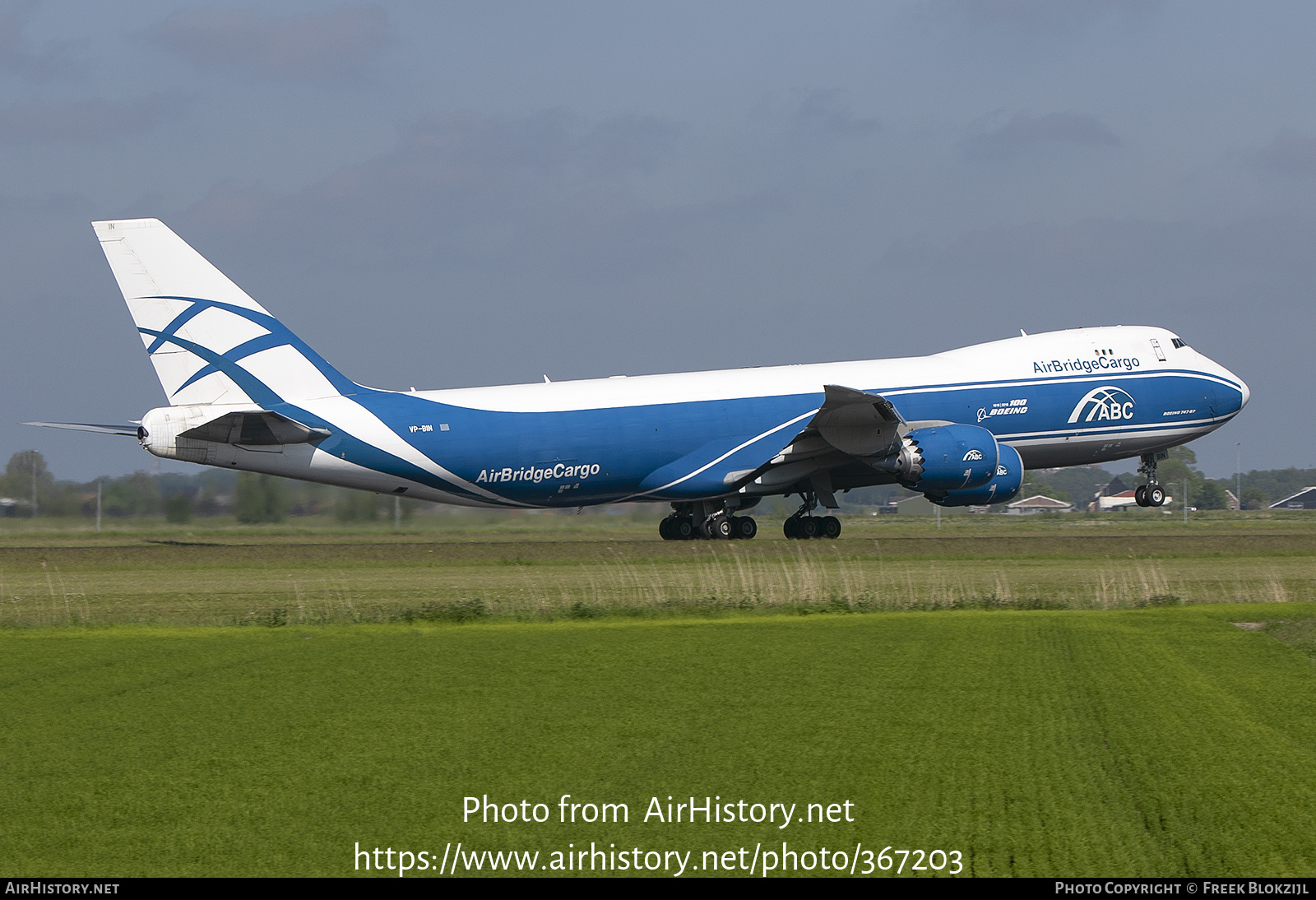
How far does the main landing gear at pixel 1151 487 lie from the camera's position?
136ft

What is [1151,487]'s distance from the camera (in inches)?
Answer: 1639

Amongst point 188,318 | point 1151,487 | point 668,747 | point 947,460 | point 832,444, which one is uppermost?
point 188,318

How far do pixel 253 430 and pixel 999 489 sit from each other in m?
19.1

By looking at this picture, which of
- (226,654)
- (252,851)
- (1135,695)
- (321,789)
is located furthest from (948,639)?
(252,851)

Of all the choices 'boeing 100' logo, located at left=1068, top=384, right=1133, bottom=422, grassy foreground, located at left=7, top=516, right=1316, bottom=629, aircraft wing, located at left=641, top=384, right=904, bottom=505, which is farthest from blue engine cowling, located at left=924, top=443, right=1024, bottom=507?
'boeing 100' logo, located at left=1068, top=384, right=1133, bottom=422

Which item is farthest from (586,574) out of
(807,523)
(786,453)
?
(807,523)

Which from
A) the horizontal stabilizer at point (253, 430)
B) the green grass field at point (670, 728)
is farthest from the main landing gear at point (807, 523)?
the green grass field at point (670, 728)

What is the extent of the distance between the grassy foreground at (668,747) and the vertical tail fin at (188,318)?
17.8 meters

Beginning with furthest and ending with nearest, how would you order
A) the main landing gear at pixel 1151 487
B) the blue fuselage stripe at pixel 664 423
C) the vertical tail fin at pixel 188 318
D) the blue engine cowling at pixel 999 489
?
the main landing gear at pixel 1151 487 → the blue engine cowling at pixel 999 489 → the blue fuselage stripe at pixel 664 423 → the vertical tail fin at pixel 188 318

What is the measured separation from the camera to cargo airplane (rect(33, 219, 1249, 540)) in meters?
32.1

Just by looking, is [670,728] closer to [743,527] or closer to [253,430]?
[253,430]

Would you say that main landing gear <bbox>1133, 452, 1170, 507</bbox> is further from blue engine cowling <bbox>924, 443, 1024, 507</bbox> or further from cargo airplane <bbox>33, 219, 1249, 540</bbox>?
blue engine cowling <bbox>924, 443, 1024, 507</bbox>

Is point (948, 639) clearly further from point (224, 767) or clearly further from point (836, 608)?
point (224, 767)

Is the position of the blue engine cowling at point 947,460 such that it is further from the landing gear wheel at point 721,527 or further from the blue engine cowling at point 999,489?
the landing gear wheel at point 721,527
